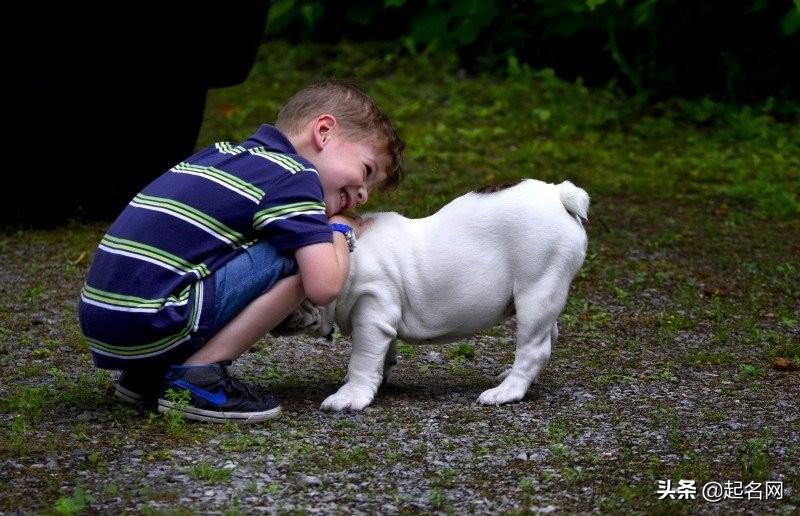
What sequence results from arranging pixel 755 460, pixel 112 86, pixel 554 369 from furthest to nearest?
pixel 112 86
pixel 554 369
pixel 755 460

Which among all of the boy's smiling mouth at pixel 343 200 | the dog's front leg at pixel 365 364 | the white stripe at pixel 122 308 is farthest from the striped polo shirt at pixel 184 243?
the dog's front leg at pixel 365 364

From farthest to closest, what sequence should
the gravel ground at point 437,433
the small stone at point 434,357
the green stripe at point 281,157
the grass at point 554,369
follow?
the small stone at point 434,357 < the green stripe at point 281,157 < the grass at point 554,369 < the gravel ground at point 437,433

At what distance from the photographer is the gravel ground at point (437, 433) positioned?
2.86 metres

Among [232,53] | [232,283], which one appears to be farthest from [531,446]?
[232,53]

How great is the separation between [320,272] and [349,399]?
17.6 inches

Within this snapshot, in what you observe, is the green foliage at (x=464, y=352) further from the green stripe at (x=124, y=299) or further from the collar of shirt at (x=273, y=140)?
the green stripe at (x=124, y=299)

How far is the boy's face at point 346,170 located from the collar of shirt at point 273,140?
91mm

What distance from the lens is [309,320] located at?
3.64m

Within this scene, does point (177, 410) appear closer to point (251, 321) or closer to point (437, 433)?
point (251, 321)

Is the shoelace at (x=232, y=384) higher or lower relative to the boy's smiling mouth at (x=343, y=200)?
lower

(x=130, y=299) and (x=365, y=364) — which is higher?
(x=130, y=299)

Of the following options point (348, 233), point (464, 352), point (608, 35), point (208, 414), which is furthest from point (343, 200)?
point (608, 35)

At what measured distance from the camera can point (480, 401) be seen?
3.71 metres

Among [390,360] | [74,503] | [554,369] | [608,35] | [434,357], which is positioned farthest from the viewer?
[608,35]
